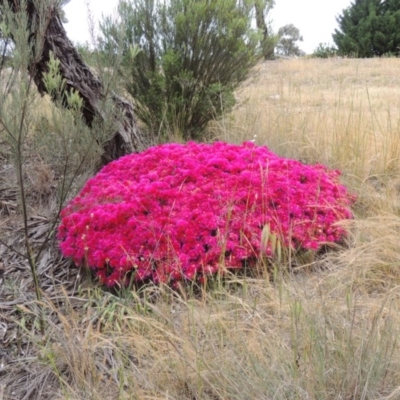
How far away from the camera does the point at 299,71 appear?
16.1m

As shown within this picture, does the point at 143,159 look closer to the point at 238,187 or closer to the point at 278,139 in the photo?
the point at 238,187

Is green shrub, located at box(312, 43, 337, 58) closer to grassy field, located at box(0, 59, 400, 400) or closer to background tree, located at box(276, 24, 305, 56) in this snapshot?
background tree, located at box(276, 24, 305, 56)

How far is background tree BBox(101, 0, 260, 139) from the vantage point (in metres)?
5.32

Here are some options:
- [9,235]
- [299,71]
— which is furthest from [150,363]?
[299,71]

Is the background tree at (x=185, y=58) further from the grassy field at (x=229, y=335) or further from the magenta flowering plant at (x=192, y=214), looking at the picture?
the grassy field at (x=229, y=335)

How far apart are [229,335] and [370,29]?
22.4m

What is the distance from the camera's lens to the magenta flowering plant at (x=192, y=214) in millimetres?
2846

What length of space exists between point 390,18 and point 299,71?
748 centimetres

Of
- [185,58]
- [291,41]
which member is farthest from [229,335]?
[291,41]

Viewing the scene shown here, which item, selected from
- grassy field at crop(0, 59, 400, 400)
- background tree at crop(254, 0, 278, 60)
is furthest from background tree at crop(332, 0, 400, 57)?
grassy field at crop(0, 59, 400, 400)

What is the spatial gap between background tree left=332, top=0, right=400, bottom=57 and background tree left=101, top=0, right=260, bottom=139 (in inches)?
646

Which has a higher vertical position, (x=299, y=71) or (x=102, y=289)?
(x=299, y=71)

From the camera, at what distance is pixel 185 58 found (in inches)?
215

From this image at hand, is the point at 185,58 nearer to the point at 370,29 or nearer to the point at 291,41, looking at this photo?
the point at 370,29
